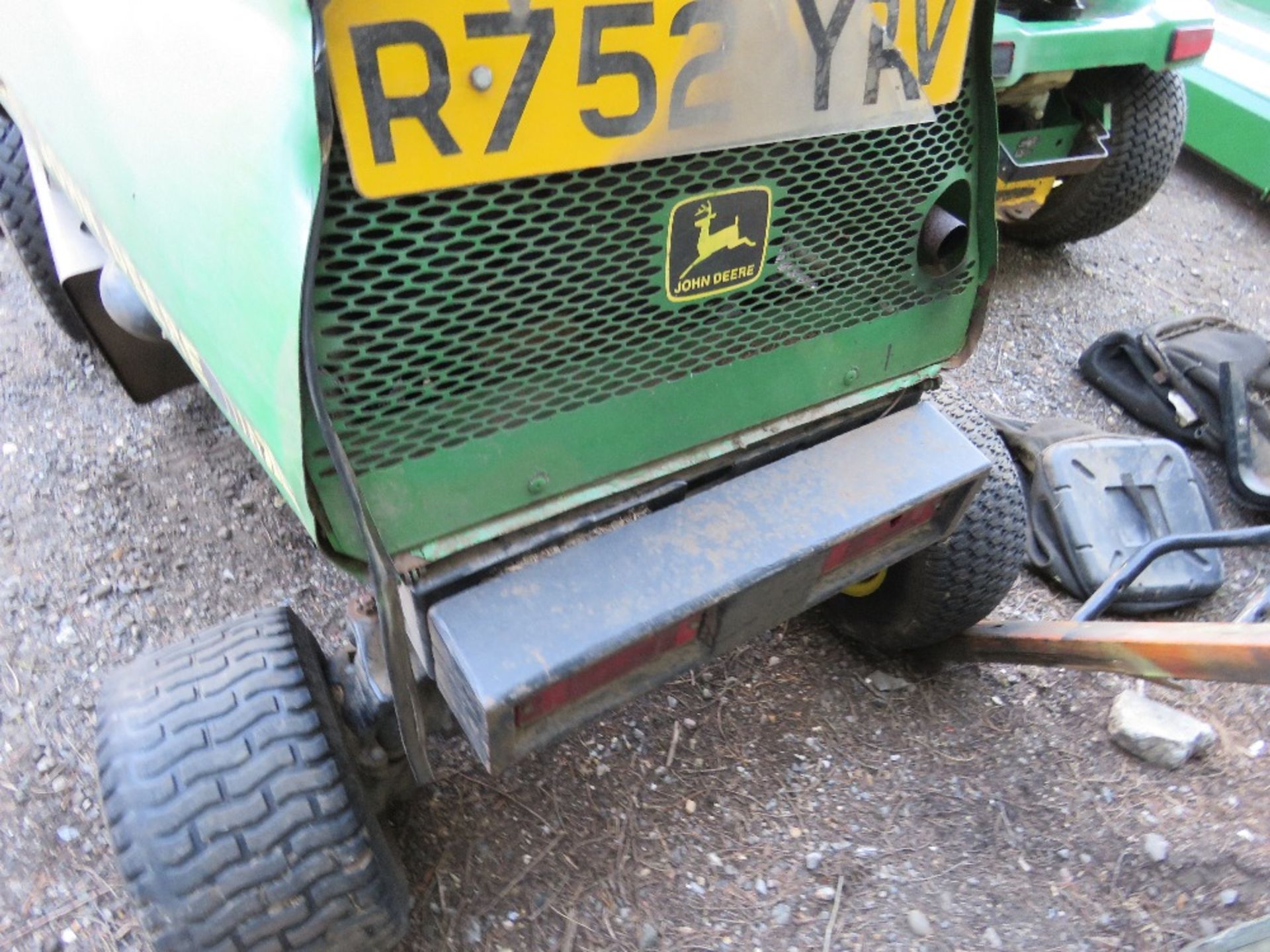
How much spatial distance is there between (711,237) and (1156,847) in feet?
5.65

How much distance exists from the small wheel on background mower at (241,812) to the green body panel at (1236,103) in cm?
520

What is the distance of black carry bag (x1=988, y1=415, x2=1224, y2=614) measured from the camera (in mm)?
2518

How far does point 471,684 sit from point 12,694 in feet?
5.39

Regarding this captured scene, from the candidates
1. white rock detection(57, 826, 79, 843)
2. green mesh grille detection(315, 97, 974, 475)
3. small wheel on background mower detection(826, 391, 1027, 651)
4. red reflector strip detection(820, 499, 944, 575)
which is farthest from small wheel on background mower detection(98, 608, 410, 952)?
small wheel on background mower detection(826, 391, 1027, 651)

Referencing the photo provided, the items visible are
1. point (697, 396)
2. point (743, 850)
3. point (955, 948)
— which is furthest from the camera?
point (743, 850)

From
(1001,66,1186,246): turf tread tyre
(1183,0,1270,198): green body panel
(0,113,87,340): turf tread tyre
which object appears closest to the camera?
(0,113,87,340): turf tread tyre

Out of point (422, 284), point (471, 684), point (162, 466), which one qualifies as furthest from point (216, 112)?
point (162, 466)

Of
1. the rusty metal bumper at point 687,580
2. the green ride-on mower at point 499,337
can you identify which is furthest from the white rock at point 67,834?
the rusty metal bumper at point 687,580

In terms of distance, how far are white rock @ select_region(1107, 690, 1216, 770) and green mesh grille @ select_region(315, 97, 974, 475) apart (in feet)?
4.53

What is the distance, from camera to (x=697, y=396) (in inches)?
54.4

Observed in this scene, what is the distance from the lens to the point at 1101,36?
3.24 meters

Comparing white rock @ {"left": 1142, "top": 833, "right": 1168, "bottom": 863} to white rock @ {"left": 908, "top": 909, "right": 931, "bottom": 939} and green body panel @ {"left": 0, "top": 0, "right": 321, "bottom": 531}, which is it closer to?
white rock @ {"left": 908, "top": 909, "right": 931, "bottom": 939}

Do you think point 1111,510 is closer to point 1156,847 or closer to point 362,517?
point 1156,847

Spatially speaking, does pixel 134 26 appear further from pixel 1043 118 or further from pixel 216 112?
pixel 1043 118
